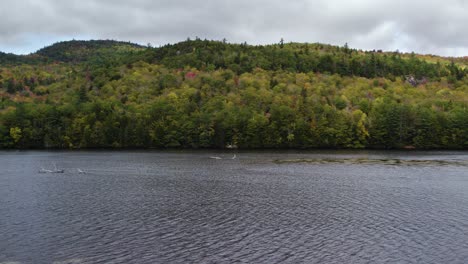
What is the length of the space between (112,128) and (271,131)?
6247 centimetres

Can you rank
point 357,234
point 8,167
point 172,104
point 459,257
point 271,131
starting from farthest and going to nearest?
point 172,104 → point 271,131 → point 8,167 → point 357,234 → point 459,257

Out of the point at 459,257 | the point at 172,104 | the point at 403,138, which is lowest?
the point at 459,257

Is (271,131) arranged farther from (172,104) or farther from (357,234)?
(357,234)

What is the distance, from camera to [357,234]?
139ft

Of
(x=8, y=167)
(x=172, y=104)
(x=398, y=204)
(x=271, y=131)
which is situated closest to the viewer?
(x=398, y=204)

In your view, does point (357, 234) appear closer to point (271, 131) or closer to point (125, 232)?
point (125, 232)

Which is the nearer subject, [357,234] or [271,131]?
[357,234]

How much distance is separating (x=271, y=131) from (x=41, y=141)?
92.4 metres

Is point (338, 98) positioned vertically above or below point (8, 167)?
above

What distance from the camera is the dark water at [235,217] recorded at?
1420 inches

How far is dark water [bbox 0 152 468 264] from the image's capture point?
36.1m

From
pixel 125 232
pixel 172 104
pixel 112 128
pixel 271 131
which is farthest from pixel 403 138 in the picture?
pixel 125 232

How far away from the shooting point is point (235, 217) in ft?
→ 163

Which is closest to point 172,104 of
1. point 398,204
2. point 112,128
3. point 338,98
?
point 112,128
